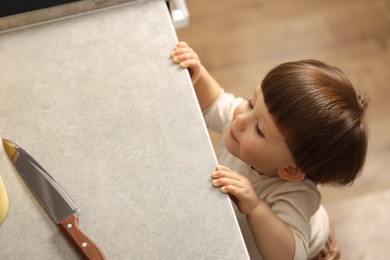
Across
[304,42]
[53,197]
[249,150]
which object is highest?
[53,197]

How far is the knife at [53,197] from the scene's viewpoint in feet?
2.17

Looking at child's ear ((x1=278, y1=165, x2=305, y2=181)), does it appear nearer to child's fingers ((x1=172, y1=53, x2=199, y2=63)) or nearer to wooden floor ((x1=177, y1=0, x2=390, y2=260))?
child's fingers ((x1=172, y1=53, x2=199, y2=63))

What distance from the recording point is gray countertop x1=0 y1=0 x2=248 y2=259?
0.69m

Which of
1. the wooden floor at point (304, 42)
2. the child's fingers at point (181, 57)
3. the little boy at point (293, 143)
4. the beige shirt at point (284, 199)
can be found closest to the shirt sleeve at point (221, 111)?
the beige shirt at point (284, 199)

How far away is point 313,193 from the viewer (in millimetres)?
940

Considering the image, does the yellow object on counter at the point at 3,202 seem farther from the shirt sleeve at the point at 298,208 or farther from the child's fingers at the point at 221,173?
the shirt sleeve at the point at 298,208

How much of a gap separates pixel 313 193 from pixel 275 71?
0.73 ft

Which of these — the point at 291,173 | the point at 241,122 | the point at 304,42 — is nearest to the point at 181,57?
the point at 241,122

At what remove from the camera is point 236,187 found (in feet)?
2.47

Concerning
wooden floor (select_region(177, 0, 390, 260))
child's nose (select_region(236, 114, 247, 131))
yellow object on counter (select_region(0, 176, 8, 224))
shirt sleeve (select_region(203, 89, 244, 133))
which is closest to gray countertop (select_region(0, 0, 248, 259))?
yellow object on counter (select_region(0, 176, 8, 224))

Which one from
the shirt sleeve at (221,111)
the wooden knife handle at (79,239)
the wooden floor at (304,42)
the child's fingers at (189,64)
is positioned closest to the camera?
the wooden knife handle at (79,239)

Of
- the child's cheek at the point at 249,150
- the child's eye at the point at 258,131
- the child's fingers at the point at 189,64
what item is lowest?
the child's cheek at the point at 249,150

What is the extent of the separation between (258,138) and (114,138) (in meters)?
0.25

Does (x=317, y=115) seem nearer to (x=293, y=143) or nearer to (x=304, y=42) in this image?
(x=293, y=143)
